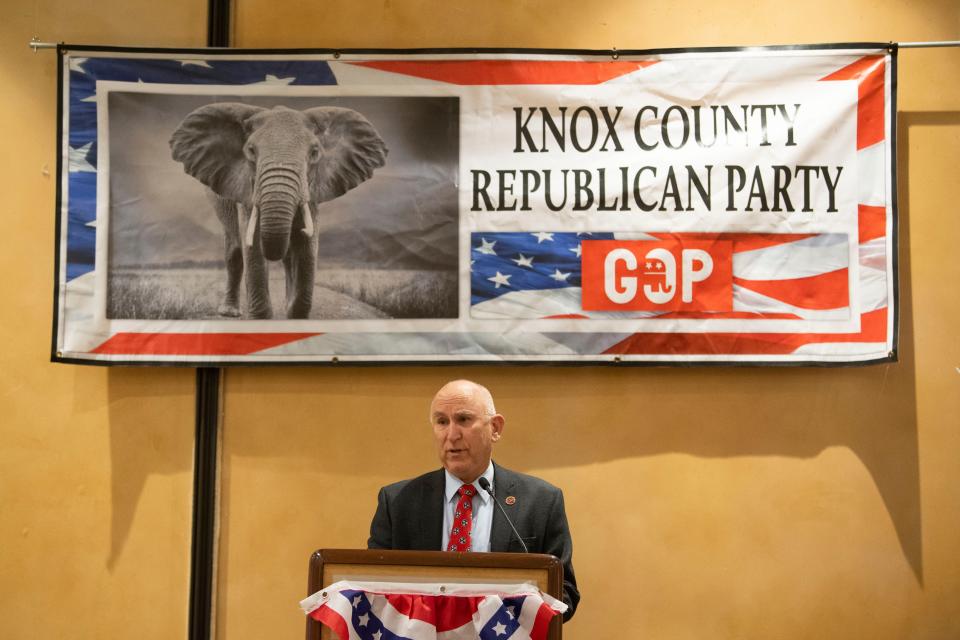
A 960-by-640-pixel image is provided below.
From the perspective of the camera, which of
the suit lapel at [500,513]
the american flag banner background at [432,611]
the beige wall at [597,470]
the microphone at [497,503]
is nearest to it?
the american flag banner background at [432,611]

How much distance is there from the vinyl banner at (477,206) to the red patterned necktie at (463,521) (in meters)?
0.79

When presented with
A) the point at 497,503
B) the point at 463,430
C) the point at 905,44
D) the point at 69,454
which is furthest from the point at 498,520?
the point at 905,44

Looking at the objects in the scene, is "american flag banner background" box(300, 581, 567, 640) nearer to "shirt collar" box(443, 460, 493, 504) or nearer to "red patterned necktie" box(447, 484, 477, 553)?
"red patterned necktie" box(447, 484, 477, 553)

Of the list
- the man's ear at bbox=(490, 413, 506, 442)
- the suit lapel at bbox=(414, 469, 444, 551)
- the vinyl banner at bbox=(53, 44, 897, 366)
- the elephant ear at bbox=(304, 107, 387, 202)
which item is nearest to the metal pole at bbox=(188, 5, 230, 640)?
the vinyl banner at bbox=(53, 44, 897, 366)

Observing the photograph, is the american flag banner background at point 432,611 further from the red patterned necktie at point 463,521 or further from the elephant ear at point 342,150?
the elephant ear at point 342,150

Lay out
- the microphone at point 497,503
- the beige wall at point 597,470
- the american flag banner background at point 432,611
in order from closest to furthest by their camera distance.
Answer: the american flag banner background at point 432,611, the microphone at point 497,503, the beige wall at point 597,470

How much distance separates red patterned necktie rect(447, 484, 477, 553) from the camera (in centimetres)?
251

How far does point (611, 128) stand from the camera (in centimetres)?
336

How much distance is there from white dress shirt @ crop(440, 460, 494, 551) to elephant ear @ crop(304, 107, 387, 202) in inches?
48.9

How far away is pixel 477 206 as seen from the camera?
132 inches

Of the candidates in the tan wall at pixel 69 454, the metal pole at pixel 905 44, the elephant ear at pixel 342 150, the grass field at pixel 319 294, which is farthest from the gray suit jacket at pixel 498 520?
the metal pole at pixel 905 44

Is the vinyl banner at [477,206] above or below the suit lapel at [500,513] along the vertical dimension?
above

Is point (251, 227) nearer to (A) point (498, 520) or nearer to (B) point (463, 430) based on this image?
(B) point (463, 430)

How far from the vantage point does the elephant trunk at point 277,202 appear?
335 centimetres
